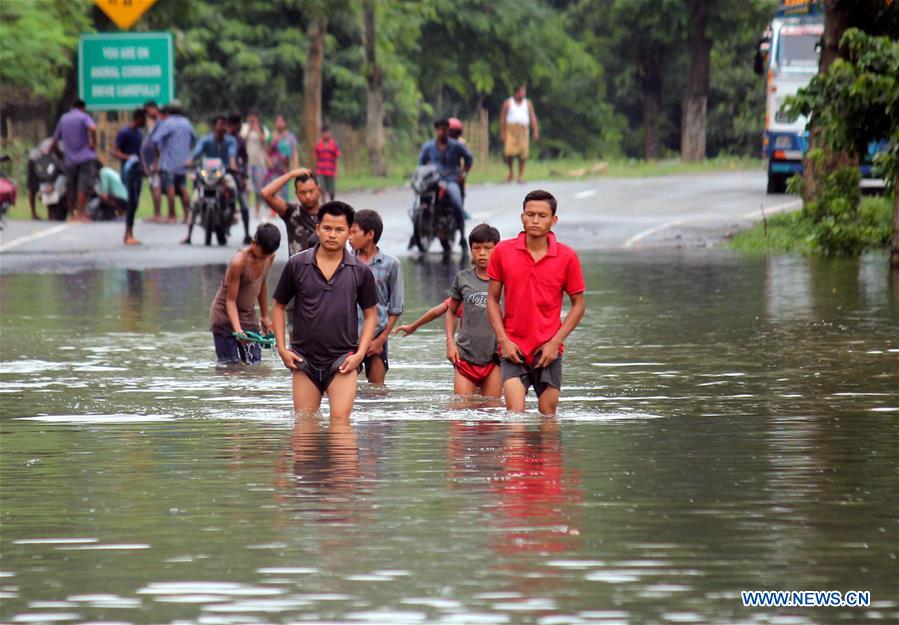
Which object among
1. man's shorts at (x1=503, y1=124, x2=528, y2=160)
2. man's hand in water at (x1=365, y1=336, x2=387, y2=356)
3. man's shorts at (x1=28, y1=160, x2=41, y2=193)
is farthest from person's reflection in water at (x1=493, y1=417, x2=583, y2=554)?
man's shorts at (x1=503, y1=124, x2=528, y2=160)

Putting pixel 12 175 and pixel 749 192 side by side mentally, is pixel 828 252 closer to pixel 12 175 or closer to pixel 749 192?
pixel 749 192

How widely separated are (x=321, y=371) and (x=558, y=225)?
22.3 meters

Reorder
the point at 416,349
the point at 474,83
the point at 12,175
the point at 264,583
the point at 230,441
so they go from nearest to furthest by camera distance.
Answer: the point at 264,583 < the point at 230,441 < the point at 416,349 < the point at 12,175 < the point at 474,83

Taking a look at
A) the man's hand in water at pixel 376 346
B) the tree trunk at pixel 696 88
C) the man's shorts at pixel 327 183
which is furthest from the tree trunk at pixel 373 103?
the man's hand in water at pixel 376 346

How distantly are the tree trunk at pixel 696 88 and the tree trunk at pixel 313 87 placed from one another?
56.4 ft

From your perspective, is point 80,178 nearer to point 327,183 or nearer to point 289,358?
point 327,183

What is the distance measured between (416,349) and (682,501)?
737cm

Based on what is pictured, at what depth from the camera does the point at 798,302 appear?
19.0m

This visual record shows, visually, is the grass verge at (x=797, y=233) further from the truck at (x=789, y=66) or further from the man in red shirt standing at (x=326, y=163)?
the man in red shirt standing at (x=326, y=163)

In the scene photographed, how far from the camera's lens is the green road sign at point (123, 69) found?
1368 inches

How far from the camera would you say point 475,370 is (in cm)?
1209

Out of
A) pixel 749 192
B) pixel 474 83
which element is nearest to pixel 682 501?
pixel 749 192

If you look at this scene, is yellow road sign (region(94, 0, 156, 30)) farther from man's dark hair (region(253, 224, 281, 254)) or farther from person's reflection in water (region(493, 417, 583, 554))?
person's reflection in water (region(493, 417, 583, 554))

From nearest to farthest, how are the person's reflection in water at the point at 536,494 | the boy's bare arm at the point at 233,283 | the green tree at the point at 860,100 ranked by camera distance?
1. the person's reflection in water at the point at 536,494
2. the boy's bare arm at the point at 233,283
3. the green tree at the point at 860,100
